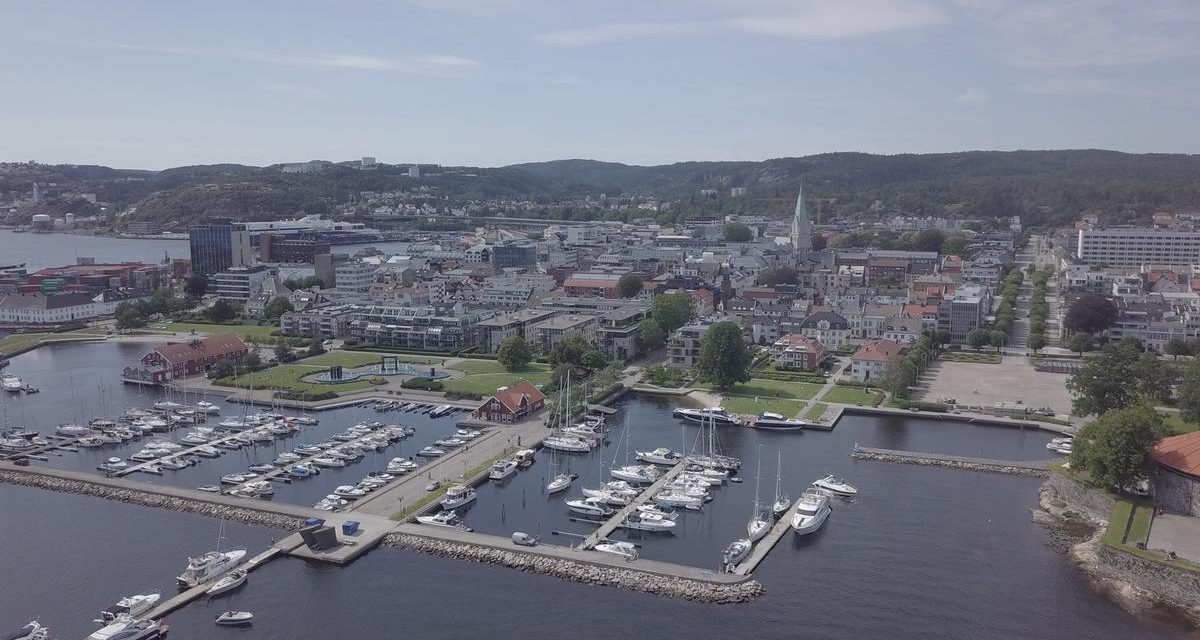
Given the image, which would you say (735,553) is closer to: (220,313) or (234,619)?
(234,619)

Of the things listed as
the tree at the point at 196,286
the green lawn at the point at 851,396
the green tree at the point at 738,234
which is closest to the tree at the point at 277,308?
the tree at the point at 196,286

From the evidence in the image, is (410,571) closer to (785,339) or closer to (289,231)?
(785,339)

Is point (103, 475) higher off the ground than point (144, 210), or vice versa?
point (144, 210)

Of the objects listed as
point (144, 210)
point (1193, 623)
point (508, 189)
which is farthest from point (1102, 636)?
point (508, 189)

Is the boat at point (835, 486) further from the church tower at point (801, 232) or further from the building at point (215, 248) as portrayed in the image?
the building at point (215, 248)

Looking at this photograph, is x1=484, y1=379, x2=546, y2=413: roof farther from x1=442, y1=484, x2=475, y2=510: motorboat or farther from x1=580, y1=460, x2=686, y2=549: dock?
x1=442, y1=484, x2=475, y2=510: motorboat
